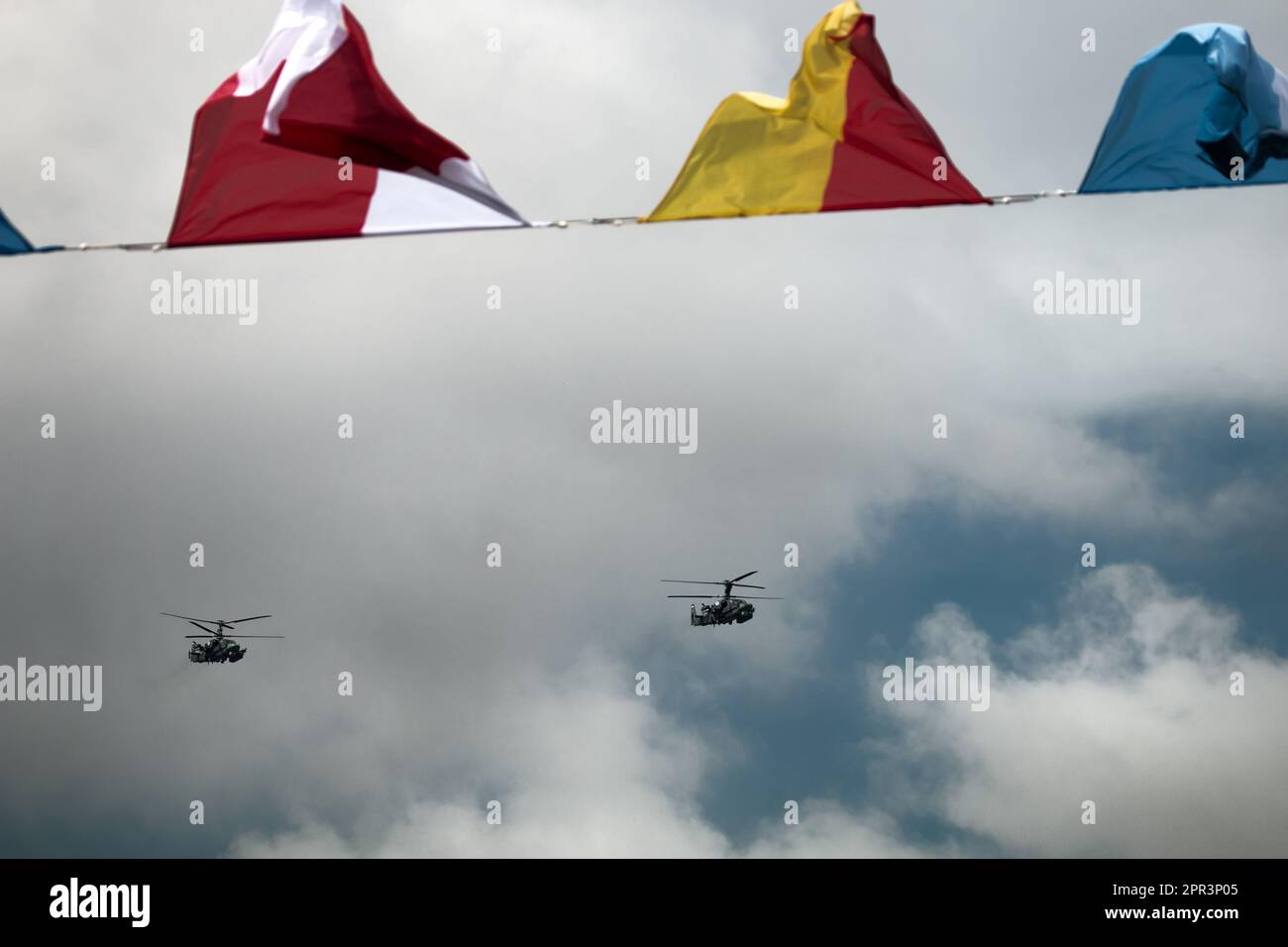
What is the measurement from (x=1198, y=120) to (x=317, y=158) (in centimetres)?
1140

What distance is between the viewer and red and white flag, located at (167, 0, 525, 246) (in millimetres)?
19906

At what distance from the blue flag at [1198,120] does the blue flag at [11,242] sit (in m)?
13.8

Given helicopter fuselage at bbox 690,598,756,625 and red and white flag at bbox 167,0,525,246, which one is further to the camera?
helicopter fuselage at bbox 690,598,756,625

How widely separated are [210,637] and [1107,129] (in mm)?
60282

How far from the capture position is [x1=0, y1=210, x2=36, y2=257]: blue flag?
19.7 m

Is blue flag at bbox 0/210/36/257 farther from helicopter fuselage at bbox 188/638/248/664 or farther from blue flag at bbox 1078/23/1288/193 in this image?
helicopter fuselage at bbox 188/638/248/664

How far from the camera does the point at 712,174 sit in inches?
801

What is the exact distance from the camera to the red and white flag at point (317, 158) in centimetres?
1991

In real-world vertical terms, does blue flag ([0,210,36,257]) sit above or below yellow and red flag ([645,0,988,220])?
below

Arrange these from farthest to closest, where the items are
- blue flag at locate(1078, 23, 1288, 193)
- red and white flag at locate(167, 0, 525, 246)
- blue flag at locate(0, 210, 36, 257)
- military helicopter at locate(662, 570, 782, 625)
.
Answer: military helicopter at locate(662, 570, 782, 625) < blue flag at locate(1078, 23, 1288, 193) < red and white flag at locate(167, 0, 525, 246) < blue flag at locate(0, 210, 36, 257)

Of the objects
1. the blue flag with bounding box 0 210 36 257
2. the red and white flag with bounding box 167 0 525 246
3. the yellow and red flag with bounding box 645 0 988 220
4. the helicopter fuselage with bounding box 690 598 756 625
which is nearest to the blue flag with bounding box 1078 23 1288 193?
the yellow and red flag with bounding box 645 0 988 220

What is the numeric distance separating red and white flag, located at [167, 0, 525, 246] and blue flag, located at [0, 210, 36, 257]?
1.84 meters

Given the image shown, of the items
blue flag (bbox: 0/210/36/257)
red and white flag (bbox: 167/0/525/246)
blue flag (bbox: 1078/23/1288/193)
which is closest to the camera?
blue flag (bbox: 0/210/36/257)

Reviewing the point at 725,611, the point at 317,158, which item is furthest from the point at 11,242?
the point at 725,611
